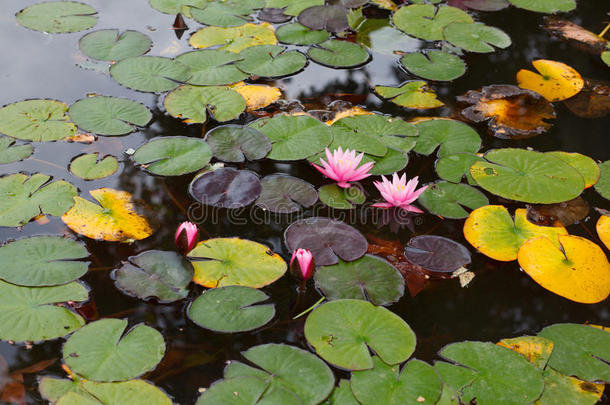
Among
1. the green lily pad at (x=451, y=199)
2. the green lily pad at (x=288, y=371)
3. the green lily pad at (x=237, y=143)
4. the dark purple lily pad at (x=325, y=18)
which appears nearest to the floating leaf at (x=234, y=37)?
the dark purple lily pad at (x=325, y=18)

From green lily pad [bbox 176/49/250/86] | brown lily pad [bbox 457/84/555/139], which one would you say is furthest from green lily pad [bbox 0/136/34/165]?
brown lily pad [bbox 457/84/555/139]

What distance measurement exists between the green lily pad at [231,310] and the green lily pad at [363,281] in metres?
0.29

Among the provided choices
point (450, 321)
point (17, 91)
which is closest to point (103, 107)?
point (17, 91)

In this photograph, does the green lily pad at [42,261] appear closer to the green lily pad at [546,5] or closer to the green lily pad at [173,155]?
the green lily pad at [173,155]

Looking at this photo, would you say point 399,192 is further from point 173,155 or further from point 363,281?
point 173,155

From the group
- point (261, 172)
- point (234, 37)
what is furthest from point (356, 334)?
point (234, 37)

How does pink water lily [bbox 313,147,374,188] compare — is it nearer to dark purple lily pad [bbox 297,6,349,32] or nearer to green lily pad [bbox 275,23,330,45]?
green lily pad [bbox 275,23,330,45]

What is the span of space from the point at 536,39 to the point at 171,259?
144 inches

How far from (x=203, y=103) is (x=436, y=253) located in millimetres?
1786

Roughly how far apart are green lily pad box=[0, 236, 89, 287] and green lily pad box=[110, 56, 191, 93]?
140 cm

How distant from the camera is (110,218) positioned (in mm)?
2717

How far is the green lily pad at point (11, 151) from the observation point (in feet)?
10.0

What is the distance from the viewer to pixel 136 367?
2.08 m

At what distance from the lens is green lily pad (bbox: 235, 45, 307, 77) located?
3820 millimetres
